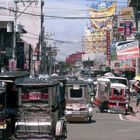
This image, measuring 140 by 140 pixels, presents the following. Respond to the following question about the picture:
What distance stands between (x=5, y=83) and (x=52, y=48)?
13551 cm

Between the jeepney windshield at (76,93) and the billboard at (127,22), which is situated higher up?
the billboard at (127,22)

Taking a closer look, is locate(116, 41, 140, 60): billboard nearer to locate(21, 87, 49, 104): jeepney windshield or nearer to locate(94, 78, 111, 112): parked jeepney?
locate(94, 78, 111, 112): parked jeepney

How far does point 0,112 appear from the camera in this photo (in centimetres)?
1650

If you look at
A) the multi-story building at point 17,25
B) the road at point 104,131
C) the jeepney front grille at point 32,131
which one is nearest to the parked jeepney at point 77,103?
the road at point 104,131

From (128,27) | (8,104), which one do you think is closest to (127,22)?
(128,27)

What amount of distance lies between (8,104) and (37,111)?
1.61 metres

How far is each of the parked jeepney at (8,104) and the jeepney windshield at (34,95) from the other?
2.22 ft

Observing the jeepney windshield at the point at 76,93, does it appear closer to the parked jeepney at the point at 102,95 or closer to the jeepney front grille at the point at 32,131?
the parked jeepney at the point at 102,95

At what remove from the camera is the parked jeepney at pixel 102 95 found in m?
38.2

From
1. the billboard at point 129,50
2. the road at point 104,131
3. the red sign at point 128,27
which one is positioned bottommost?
the road at point 104,131

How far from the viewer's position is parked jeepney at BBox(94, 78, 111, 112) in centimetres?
3819

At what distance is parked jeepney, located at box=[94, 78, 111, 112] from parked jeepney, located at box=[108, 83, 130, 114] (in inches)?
18.0

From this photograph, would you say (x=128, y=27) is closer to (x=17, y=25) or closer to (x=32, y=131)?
(x=17, y=25)

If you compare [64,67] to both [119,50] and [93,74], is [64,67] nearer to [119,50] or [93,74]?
[93,74]
